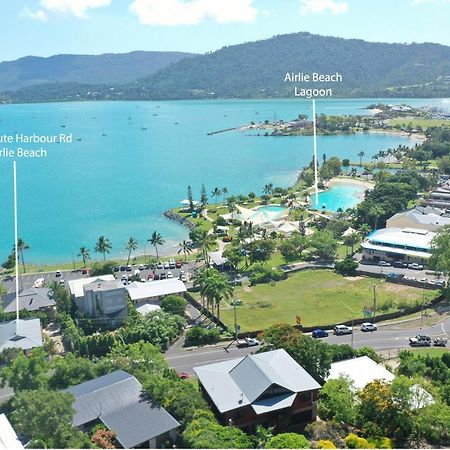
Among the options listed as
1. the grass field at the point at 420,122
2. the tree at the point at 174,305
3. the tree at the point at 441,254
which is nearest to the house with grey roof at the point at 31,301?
the tree at the point at 174,305

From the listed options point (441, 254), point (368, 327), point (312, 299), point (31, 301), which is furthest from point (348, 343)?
point (31, 301)

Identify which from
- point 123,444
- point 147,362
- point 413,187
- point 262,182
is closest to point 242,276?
point 147,362

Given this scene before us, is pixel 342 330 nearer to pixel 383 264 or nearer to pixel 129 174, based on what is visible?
pixel 383 264

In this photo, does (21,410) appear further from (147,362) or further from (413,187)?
(413,187)

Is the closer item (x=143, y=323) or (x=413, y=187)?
(x=143, y=323)

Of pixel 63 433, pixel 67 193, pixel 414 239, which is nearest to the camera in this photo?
pixel 63 433

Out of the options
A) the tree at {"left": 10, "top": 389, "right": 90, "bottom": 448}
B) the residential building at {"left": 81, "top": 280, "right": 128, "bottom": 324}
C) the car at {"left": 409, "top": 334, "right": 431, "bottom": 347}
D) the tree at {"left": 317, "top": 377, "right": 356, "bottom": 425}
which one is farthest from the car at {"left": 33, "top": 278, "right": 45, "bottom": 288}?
the car at {"left": 409, "top": 334, "right": 431, "bottom": 347}

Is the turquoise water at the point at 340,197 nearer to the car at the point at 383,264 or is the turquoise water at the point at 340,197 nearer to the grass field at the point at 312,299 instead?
the car at the point at 383,264

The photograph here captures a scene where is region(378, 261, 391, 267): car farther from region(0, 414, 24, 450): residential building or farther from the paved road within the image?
region(0, 414, 24, 450): residential building
